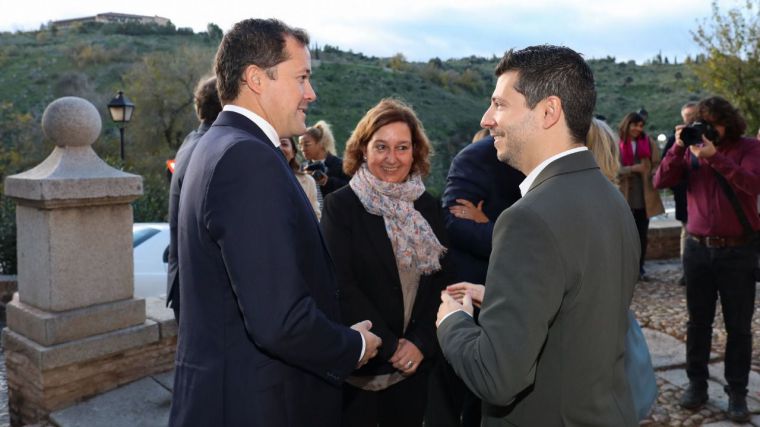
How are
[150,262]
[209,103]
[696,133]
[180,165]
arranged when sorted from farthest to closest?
[150,262] → [696,133] → [209,103] → [180,165]

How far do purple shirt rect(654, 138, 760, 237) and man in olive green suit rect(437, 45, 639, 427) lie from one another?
2787mm

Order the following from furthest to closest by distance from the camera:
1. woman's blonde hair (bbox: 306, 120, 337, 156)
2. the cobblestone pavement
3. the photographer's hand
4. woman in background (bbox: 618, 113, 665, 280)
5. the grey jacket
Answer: woman in background (bbox: 618, 113, 665, 280) < woman's blonde hair (bbox: 306, 120, 337, 156) < the cobblestone pavement < the photographer's hand < the grey jacket

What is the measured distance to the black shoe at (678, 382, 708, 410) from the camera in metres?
4.36

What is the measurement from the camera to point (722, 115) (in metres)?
4.22

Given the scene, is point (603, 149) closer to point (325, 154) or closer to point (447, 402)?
point (447, 402)

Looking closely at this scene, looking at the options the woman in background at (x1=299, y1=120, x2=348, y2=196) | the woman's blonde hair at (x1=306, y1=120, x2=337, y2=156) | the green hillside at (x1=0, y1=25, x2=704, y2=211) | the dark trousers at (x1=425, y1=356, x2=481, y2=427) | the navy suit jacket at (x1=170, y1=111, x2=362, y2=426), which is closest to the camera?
the navy suit jacket at (x1=170, y1=111, x2=362, y2=426)

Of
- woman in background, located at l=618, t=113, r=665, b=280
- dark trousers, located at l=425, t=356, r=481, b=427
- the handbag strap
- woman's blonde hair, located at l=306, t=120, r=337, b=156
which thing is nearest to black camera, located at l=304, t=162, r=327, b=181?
woman's blonde hair, located at l=306, t=120, r=337, b=156

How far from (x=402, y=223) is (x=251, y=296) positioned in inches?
61.3

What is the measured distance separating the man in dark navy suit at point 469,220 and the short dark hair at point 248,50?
154cm

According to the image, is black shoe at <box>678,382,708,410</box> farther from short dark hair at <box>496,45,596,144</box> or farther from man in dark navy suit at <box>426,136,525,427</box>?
short dark hair at <box>496,45,596,144</box>

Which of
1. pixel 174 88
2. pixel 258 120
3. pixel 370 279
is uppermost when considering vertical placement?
pixel 174 88

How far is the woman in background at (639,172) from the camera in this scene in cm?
773

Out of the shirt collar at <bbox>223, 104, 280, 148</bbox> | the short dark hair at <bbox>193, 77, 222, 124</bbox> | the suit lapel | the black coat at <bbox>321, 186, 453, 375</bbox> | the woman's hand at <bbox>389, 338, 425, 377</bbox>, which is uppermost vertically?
the short dark hair at <bbox>193, 77, 222, 124</bbox>

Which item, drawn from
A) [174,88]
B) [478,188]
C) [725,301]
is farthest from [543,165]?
[174,88]
